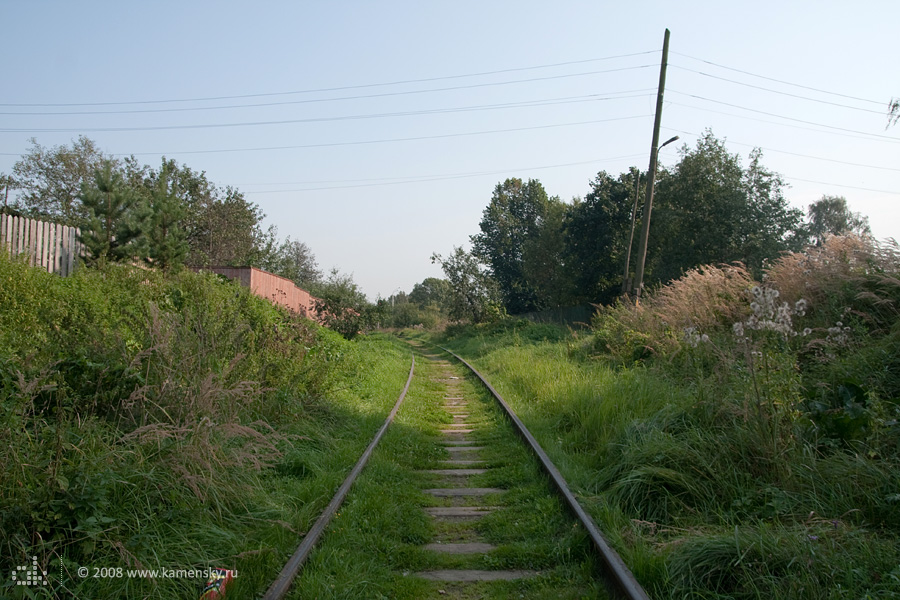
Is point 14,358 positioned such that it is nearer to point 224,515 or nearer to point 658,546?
point 224,515

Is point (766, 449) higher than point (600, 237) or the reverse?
the reverse

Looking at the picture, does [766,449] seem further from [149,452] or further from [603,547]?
[149,452]

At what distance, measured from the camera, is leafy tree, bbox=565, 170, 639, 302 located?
38531mm

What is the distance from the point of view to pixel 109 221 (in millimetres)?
14211

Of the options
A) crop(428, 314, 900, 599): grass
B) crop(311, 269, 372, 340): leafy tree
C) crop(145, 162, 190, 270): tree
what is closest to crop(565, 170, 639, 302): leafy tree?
crop(311, 269, 372, 340): leafy tree

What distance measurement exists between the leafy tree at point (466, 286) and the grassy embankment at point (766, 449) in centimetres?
3595

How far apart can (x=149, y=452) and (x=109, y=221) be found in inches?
447

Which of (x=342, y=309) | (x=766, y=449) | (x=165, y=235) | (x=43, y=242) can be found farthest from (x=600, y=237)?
(x=766, y=449)

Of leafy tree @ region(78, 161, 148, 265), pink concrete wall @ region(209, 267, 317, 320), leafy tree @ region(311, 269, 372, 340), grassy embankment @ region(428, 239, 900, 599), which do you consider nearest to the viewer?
grassy embankment @ region(428, 239, 900, 599)

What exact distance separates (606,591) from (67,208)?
38677mm

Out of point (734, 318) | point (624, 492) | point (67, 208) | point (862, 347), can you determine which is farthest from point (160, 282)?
point (67, 208)

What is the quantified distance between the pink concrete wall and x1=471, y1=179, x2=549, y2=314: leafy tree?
40.0 meters

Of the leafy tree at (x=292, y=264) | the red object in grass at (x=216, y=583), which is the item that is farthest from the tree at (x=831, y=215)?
the red object in grass at (x=216, y=583)
